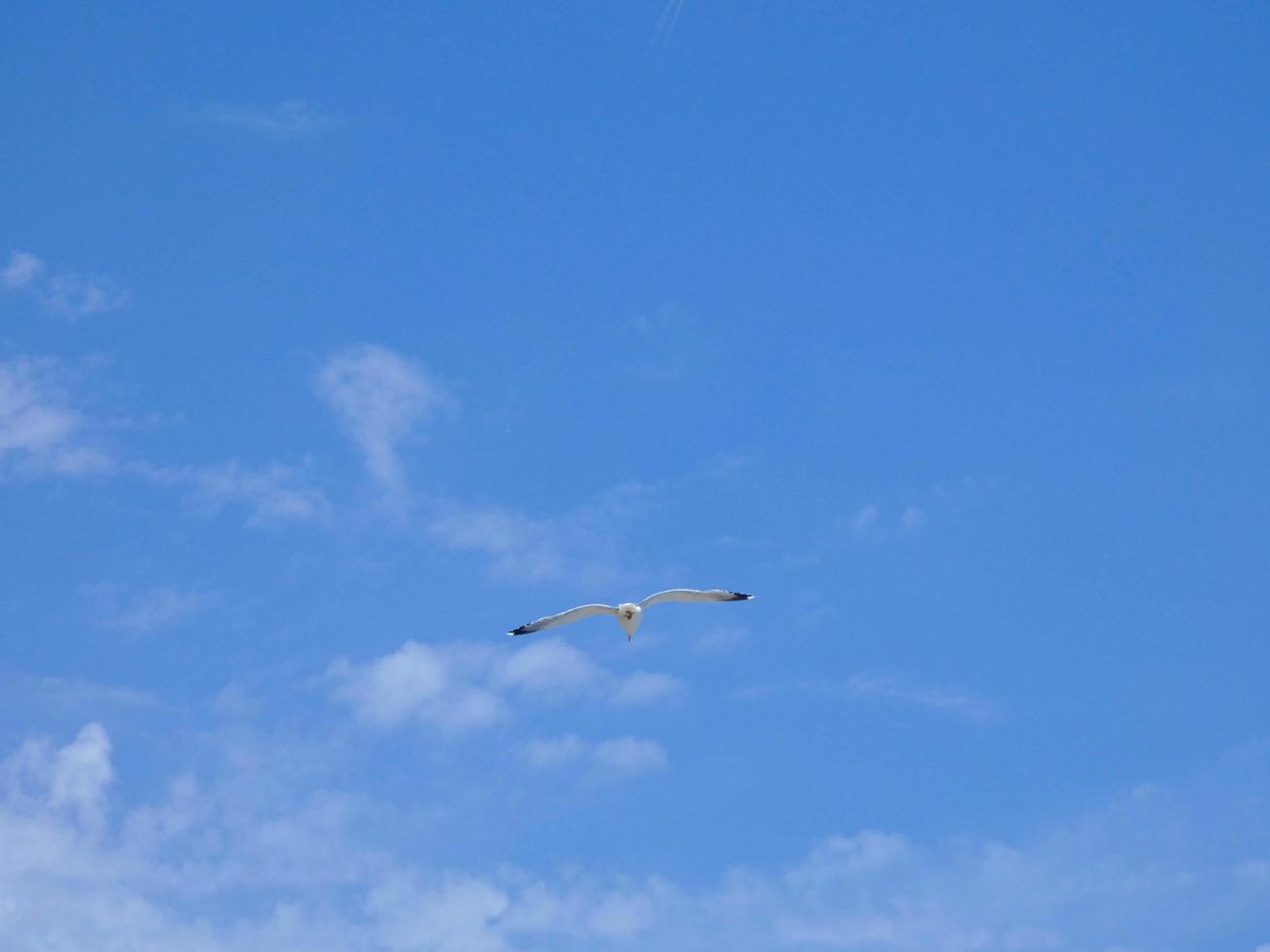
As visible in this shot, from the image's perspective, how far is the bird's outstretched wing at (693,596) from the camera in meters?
64.8

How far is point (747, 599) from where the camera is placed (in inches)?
2581

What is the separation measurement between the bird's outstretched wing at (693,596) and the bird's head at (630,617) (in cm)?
31

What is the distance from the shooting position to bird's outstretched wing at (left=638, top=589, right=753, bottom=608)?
6475cm

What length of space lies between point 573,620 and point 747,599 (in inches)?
287

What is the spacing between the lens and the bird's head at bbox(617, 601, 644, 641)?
213ft

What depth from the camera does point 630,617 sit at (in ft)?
214

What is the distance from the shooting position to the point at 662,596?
64.9 metres

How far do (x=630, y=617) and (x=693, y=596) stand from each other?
2.61 meters

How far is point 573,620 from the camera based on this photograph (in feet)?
222

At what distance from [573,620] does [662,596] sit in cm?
466

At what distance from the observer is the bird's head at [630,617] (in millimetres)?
65062

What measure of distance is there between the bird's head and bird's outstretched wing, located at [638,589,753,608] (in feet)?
1.01

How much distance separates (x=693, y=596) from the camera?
6550 centimetres
